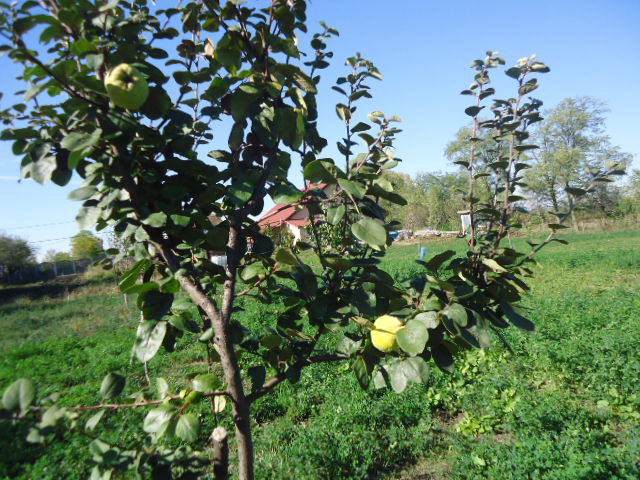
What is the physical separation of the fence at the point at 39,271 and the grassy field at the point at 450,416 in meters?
20.0

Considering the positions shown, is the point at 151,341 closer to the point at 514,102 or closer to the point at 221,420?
the point at 514,102

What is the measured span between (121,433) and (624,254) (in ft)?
54.5

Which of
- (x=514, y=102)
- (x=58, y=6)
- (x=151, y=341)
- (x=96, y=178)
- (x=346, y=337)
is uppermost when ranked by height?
(x=58, y=6)

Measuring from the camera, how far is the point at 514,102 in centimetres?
117

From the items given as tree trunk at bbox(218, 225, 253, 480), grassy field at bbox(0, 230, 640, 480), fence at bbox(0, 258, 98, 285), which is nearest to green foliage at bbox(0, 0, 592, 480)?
tree trunk at bbox(218, 225, 253, 480)

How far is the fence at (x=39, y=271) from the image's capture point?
22203 mm

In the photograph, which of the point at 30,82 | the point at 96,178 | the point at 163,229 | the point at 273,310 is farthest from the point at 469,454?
the point at 273,310

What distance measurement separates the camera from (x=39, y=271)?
23094 millimetres

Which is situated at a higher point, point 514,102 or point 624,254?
point 514,102

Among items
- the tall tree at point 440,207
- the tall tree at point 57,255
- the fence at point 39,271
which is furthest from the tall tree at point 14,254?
the tall tree at point 440,207

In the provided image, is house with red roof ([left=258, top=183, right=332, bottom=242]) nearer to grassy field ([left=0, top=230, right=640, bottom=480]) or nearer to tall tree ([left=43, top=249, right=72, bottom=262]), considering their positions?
grassy field ([left=0, top=230, right=640, bottom=480])

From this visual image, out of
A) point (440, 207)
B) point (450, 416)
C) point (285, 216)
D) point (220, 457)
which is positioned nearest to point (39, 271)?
point (450, 416)

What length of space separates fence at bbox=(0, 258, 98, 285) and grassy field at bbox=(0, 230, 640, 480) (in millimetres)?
19967

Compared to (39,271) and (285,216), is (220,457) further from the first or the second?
(39,271)
